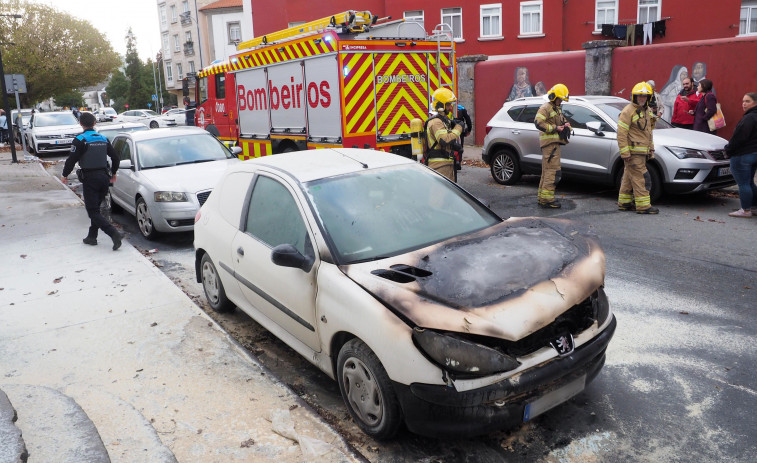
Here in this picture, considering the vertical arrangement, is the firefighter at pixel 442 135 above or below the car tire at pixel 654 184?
above

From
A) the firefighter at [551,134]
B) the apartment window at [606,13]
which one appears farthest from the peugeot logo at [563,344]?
the apartment window at [606,13]

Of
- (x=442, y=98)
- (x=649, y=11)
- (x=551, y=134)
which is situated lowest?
(x=551, y=134)

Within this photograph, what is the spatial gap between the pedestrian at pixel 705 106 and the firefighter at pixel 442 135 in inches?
245

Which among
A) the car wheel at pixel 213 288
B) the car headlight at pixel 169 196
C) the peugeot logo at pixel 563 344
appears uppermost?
the car headlight at pixel 169 196

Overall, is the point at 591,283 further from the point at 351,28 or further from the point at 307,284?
the point at 351,28

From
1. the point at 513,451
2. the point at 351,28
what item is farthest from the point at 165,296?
the point at 351,28

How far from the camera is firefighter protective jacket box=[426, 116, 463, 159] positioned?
8484 mm

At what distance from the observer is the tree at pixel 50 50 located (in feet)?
135

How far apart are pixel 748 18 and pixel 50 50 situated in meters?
42.1

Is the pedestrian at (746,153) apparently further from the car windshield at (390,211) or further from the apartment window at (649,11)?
the apartment window at (649,11)

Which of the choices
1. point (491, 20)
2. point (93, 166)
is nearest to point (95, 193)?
point (93, 166)

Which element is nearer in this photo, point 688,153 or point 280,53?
point 688,153

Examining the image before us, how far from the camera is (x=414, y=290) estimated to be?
3.30 metres

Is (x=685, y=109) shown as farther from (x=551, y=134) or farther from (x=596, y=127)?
(x=551, y=134)
